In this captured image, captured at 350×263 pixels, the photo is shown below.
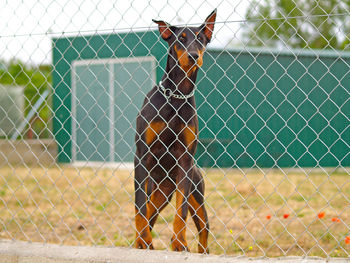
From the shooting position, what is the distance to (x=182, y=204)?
295 centimetres

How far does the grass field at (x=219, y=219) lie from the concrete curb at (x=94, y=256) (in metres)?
0.11

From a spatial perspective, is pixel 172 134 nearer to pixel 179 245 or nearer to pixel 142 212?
pixel 142 212

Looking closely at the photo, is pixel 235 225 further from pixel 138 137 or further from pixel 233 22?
pixel 233 22

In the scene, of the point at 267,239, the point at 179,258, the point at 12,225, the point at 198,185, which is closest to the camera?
the point at 179,258

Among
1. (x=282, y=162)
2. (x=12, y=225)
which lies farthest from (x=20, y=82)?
(x=12, y=225)

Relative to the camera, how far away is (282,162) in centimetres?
1062

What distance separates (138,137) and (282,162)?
7.91 metres

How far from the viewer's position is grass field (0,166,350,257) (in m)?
3.37

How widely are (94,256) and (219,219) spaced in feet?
3.03

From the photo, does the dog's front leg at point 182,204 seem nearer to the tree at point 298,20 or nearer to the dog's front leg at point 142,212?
the dog's front leg at point 142,212

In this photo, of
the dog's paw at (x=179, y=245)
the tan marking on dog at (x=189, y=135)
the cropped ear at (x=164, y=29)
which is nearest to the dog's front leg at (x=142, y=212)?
the dog's paw at (x=179, y=245)

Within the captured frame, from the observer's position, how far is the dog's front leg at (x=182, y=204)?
116 inches

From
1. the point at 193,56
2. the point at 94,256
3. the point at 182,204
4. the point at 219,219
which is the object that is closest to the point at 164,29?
the point at 193,56

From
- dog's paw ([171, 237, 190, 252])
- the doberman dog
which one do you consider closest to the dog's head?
the doberman dog
